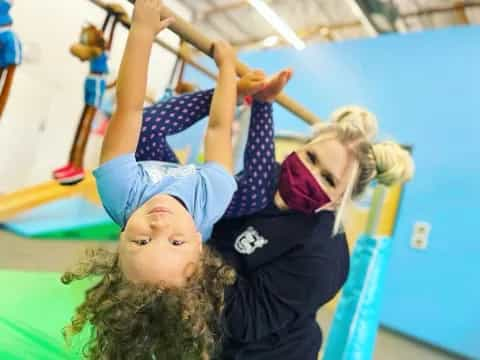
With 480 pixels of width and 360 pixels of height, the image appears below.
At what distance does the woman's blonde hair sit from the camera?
1.10 m

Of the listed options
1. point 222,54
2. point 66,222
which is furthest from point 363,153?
point 66,222

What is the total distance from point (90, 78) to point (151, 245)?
1.08m

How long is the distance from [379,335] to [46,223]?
2.24 meters

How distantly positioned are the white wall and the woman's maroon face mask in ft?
8.42

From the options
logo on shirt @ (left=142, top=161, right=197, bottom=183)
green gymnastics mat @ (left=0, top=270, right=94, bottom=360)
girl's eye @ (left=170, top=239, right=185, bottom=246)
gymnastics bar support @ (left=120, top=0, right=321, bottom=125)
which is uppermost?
gymnastics bar support @ (left=120, top=0, right=321, bottom=125)

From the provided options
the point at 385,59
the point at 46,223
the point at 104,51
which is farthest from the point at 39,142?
the point at 385,59

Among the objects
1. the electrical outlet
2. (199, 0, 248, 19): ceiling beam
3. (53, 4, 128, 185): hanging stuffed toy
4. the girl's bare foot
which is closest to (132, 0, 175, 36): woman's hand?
the girl's bare foot

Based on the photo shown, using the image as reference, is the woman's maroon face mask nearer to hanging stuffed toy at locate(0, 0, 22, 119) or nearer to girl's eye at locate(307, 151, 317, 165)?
girl's eye at locate(307, 151, 317, 165)

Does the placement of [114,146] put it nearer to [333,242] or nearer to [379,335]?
[333,242]

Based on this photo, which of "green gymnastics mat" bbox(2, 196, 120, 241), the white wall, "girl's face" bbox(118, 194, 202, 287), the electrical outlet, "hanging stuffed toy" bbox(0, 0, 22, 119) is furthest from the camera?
the white wall

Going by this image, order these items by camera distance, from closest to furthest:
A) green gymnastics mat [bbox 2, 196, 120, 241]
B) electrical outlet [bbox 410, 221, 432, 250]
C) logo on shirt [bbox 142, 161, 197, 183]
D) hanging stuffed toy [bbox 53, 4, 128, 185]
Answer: logo on shirt [bbox 142, 161, 197, 183] < hanging stuffed toy [bbox 53, 4, 128, 185] < electrical outlet [bbox 410, 221, 432, 250] < green gymnastics mat [bbox 2, 196, 120, 241]

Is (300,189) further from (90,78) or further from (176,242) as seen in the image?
(90,78)

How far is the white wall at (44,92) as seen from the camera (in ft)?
10.8

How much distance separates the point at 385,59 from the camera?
9.70 ft
